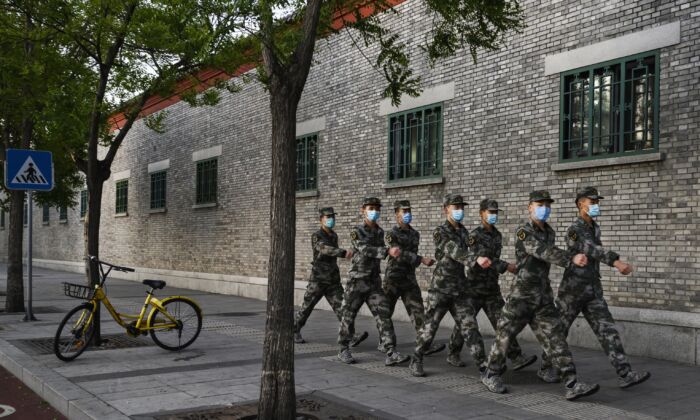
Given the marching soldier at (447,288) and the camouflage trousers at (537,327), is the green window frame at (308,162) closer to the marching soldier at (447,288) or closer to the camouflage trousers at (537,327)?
the marching soldier at (447,288)

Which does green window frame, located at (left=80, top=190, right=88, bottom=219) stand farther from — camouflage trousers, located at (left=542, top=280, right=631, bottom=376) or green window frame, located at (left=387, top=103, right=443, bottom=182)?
camouflage trousers, located at (left=542, top=280, right=631, bottom=376)

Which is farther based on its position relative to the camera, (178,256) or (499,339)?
(178,256)

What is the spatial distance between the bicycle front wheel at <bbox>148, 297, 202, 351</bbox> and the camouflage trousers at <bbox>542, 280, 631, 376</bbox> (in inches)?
178

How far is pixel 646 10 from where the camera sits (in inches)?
349

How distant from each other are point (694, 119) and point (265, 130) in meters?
10.9

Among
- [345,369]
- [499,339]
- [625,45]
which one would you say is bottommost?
[345,369]

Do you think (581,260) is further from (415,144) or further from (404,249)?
(415,144)

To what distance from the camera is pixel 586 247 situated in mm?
6406

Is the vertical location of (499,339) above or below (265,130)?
below

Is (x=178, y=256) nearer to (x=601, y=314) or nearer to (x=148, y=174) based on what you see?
(x=148, y=174)

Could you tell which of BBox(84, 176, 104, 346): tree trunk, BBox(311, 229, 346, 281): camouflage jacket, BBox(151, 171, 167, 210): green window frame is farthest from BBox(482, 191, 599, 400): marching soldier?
BBox(151, 171, 167, 210): green window frame

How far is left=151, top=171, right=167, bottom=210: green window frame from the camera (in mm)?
22984

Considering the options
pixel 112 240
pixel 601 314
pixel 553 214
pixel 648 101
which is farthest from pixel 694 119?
pixel 112 240

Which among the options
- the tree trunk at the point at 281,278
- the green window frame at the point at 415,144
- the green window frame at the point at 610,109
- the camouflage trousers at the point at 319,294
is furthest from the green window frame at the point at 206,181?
the tree trunk at the point at 281,278
